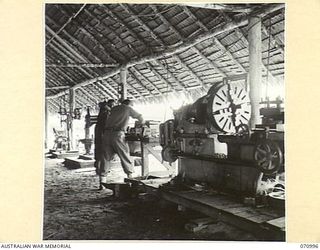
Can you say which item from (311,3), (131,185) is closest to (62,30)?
(131,185)

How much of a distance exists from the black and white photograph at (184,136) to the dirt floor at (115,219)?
11mm

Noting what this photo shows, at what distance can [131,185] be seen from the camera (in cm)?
436

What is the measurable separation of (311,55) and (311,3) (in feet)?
1.38

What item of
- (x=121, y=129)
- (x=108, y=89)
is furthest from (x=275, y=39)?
(x=108, y=89)

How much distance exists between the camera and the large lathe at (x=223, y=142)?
283 cm

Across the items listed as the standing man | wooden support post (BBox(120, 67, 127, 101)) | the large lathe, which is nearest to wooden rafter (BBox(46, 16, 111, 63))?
wooden support post (BBox(120, 67, 127, 101))

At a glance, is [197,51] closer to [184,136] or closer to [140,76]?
[140,76]

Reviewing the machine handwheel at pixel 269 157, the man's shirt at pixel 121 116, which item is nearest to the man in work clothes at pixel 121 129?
the man's shirt at pixel 121 116

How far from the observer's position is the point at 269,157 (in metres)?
2.73

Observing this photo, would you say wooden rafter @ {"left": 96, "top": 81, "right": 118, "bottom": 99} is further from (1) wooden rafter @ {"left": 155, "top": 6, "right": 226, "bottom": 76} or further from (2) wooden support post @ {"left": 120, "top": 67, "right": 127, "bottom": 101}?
(1) wooden rafter @ {"left": 155, "top": 6, "right": 226, "bottom": 76}

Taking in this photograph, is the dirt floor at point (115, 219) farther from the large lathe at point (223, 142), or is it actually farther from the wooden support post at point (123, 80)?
the wooden support post at point (123, 80)

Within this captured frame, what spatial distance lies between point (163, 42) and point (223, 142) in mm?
3418

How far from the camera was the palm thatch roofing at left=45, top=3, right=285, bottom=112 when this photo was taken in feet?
16.6

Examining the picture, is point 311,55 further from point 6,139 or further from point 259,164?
point 6,139
